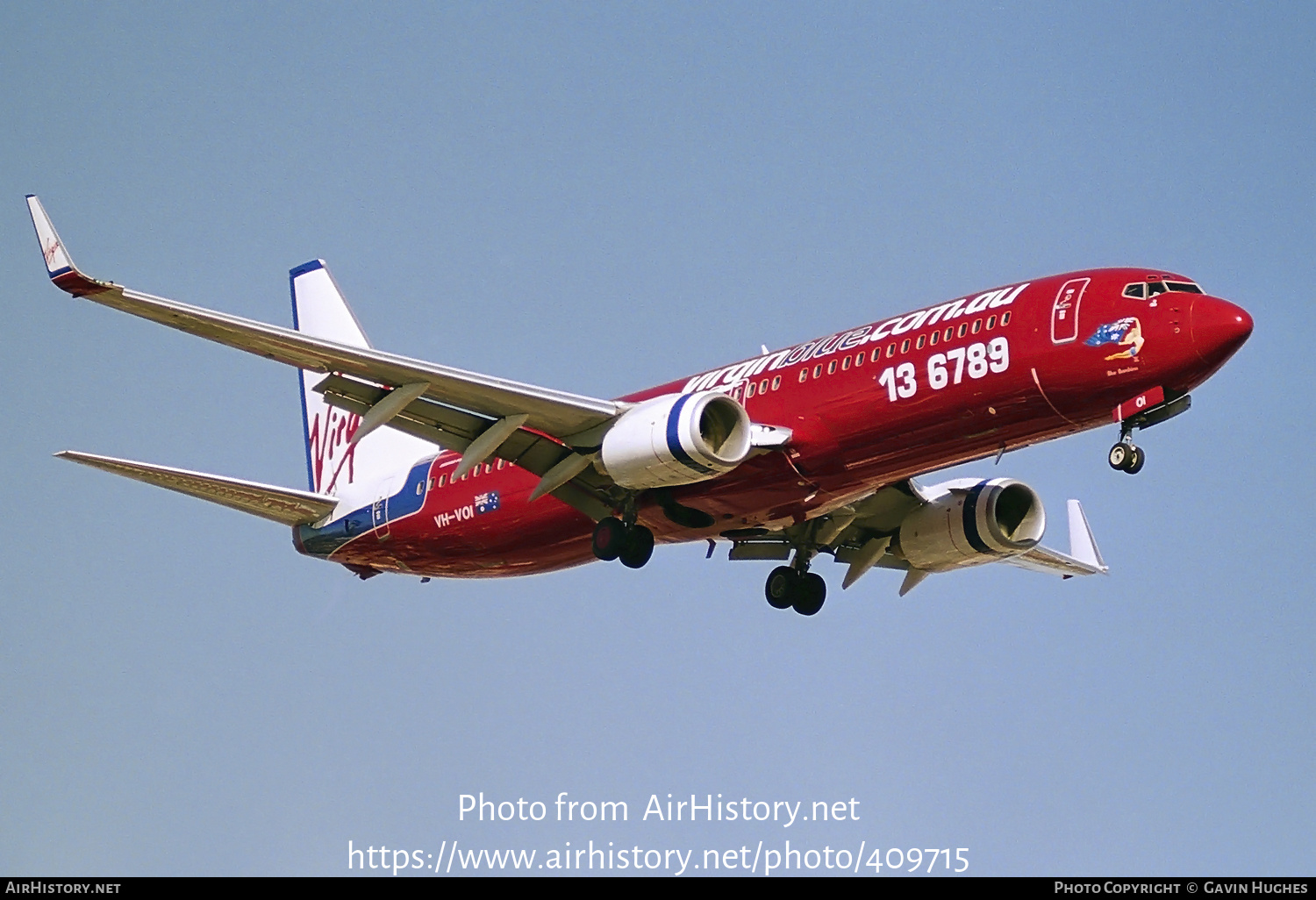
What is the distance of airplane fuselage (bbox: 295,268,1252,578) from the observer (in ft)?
91.3

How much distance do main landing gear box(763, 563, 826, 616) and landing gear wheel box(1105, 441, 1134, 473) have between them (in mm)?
10038

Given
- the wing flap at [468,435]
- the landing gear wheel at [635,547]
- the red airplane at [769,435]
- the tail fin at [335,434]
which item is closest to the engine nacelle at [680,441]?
the red airplane at [769,435]

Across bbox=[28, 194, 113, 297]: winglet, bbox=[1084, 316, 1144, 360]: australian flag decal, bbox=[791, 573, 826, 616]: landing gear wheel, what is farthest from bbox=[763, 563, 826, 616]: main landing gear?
bbox=[28, 194, 113, 297]: winglet

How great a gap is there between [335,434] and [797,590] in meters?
13.3

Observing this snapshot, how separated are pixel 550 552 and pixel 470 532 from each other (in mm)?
1736

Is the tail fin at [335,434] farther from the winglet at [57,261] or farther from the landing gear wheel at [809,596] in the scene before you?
the winglet at [57,261]

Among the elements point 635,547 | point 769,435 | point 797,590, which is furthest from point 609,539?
point 797,590

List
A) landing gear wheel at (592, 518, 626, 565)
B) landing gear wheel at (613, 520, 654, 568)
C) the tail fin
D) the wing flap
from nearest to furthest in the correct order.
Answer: the wing flap
landing gear wheel at (613, 520, 654, 568)
landing gear wheel at (592, 518, 626, 565)
the tail fin

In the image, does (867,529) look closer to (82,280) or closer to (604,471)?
(604,471)

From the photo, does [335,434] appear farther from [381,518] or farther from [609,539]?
[609,539]

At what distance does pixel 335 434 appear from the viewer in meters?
42.8

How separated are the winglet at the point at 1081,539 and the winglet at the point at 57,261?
78.2ft

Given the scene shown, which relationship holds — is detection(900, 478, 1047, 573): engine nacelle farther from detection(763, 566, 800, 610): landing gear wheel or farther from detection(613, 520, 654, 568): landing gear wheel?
detection(613, 520, 654, 568): landing gear wheel
